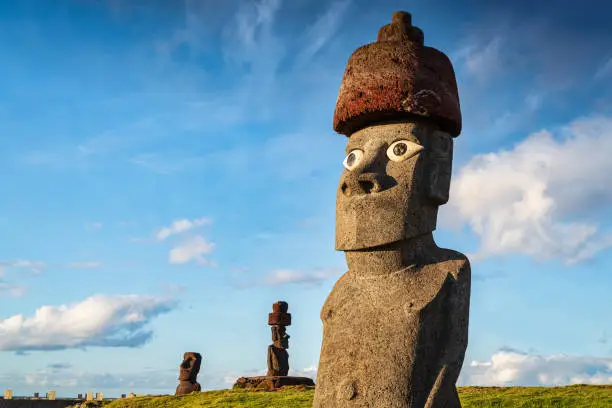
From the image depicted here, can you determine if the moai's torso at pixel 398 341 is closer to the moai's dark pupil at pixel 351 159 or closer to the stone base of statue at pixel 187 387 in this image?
the moai's dark pupil at pixel 351 159

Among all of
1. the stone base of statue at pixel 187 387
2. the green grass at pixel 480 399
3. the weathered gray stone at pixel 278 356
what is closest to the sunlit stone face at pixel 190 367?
the stone base of statue at pixel 187 387

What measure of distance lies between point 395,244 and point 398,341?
3.02 feet

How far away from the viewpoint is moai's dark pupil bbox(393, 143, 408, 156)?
6.73 m

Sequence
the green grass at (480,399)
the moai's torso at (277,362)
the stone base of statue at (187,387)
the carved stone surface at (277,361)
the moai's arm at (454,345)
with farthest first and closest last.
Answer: the stone base of statue at (187,387), the moai's torso at (277,362), the carved stone surface at (277,361), the green grass at (480,399), the moai's arm at (454,345)

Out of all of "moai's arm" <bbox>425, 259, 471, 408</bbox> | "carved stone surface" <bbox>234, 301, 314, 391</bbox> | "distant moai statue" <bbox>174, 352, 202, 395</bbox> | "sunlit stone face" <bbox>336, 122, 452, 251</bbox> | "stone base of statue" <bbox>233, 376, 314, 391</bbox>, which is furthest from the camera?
"distant moai statue" <bbox>174, 352, 202, 395</bbox>

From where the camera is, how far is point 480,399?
1331cm

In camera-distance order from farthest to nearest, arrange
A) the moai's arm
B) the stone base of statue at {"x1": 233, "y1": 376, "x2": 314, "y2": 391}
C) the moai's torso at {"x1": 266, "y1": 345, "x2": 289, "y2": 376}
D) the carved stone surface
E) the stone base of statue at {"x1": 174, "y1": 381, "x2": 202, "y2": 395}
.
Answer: the stone base of statue at {"x1": 174, "y1": 381, "x2": 202, "y2": 395}
the moai's torso at {"x1": 266, "y1": 345, "x2": 289, "y2": 376}
the carved stone surface
the stone base of statue at {"x1": 233, "y1": 376, "x2": 314, "y2": 391}
the moai's arm

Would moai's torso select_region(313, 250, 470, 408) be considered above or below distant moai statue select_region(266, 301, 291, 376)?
below

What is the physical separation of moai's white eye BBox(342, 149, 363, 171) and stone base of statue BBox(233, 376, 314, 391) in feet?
50.4

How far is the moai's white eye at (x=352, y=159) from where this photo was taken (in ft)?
22.7

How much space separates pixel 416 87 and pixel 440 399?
2976 millimetres

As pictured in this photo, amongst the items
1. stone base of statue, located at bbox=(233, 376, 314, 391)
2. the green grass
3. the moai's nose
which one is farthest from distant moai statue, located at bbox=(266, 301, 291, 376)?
the moai's nose

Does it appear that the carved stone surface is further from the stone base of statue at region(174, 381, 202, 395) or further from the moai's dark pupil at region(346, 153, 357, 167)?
the moai's dark pupil at region(346, 153, 357, 167)

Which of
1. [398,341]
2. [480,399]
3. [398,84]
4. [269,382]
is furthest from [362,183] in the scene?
[269,382]
